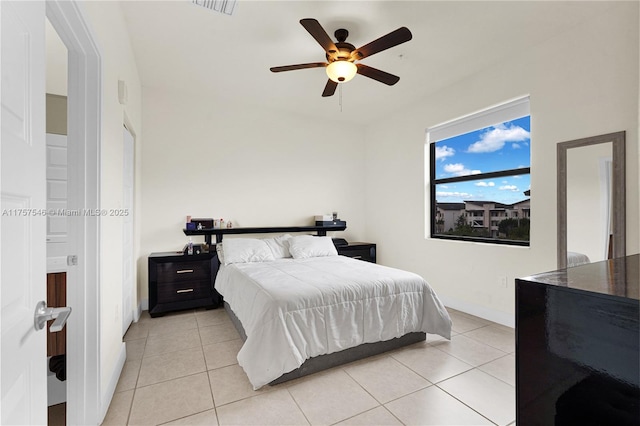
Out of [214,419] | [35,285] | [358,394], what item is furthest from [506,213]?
[35,285]

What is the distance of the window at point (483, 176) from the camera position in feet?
10.2

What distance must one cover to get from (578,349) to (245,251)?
3.23m

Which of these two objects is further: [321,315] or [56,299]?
[321,315]

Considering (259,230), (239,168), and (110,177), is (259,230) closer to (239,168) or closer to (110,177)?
(239,168)

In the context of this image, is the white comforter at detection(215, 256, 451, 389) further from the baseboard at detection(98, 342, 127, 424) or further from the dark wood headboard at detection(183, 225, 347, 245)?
the dark wood headboard at detection(183, 225, 347, 245)

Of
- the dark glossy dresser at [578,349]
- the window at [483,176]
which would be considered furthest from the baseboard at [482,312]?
the dark glossy dresser at [578,349]

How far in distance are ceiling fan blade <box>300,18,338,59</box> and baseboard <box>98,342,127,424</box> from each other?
264 centimetres

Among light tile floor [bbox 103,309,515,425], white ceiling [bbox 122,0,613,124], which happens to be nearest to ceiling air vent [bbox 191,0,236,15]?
white ceiling [bbox 122,0,613,124]

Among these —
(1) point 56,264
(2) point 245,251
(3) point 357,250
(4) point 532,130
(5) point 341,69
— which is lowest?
(3) point 357,250

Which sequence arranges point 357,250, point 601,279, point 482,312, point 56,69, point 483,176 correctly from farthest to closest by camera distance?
1. point 357,250
2. point 483,176
3. point 482,312
4. point 56,69
5. point 601,279

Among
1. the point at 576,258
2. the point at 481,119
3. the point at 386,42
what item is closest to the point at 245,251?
the point at 386,42

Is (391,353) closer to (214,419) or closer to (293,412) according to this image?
(293,412)

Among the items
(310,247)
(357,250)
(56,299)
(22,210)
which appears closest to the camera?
(22,210)

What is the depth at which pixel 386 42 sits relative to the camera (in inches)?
85.6
